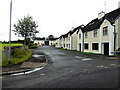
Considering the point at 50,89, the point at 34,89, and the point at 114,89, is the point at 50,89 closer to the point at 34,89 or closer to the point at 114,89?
the point at 34,89

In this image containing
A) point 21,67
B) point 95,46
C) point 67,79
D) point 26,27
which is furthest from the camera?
point 95,46

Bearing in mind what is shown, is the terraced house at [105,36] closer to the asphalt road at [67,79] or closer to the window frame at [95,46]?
the window frame at [95,46]

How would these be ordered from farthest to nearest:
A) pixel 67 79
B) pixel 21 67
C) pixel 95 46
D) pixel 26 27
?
pixel 95 46 < pixel 26 27 < pixel 21 67 < pixel 67 79

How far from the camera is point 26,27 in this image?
2164 centimetres

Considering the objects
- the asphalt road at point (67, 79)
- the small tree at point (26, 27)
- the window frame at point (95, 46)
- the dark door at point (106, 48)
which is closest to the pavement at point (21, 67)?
the asphalt road at point (67, 79)

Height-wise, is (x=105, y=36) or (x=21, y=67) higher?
(x=105, y=36)

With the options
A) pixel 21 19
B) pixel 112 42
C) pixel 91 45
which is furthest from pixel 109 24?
pixel 21 19

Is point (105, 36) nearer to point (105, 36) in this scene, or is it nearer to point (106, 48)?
point (105, 36)

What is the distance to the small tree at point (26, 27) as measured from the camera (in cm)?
2152

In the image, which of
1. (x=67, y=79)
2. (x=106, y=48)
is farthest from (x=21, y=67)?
(x=106, y=48)

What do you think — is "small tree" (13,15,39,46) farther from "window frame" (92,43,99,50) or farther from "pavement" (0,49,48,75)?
"window frame" (92,43,99,50)

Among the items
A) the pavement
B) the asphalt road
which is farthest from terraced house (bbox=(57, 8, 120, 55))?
the pavement

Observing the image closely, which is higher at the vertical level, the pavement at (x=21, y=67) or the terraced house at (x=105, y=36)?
the terraced house at (x=105, y=36)

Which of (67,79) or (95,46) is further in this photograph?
(95,46)
